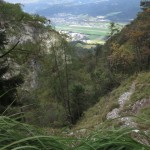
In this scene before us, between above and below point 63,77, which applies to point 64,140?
above

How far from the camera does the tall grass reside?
162 cm

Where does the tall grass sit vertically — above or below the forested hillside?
above

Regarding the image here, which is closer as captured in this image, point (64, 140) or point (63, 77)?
point (64, 140)

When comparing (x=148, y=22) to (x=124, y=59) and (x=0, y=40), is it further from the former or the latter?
(x=0, y=40)

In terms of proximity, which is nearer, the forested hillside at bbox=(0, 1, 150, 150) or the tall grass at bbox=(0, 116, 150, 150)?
the tall grass at bbox=(0, 116, 150, 150)

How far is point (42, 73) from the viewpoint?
39906 millimetres

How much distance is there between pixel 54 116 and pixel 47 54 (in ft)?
19.8

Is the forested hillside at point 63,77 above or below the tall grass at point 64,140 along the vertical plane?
below

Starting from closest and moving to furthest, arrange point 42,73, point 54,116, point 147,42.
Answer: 1. point 54,116
2. point 42,73
3. point 147,42

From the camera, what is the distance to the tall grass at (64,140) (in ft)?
5.30

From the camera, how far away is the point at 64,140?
1707 millimetres

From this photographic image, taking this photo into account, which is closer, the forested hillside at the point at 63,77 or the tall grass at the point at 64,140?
the tall grass at the point at 64,140

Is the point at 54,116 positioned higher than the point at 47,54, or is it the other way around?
the point at 47,54

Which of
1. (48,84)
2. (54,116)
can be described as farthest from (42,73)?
(54,116)
